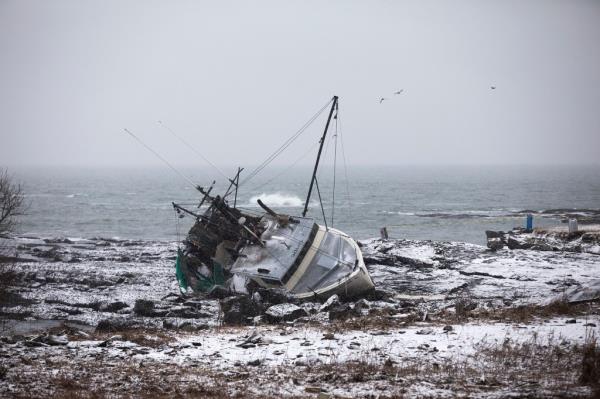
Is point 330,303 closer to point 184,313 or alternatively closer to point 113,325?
point 184,313

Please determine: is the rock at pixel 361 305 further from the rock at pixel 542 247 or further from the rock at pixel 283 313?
the rock at pixel 542 247

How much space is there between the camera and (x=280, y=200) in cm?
10719

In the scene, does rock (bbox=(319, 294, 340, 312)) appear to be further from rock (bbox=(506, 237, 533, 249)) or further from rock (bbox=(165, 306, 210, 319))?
rock (bbox=(506, 237, 533, 249))

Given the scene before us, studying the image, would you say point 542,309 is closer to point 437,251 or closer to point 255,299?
point 255,299

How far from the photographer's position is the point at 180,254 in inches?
966

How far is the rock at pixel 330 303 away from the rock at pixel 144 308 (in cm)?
634

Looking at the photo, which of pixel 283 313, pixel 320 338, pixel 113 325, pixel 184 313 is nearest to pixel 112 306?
pixel 184 313

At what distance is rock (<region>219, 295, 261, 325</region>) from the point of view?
18.0 metres

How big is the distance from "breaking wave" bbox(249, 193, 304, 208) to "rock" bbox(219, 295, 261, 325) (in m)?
76.7

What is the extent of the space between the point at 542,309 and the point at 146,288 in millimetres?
17518

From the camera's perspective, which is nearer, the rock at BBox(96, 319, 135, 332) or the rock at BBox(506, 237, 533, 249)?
the rock at BBox(96, 319, 135, 332)

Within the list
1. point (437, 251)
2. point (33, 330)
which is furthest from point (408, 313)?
point (437, 251)

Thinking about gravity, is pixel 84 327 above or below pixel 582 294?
below

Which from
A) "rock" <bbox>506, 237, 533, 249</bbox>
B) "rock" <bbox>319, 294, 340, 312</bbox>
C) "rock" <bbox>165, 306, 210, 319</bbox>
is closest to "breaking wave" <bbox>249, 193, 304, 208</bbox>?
"rock" <bbox>506, 237, 533, 249</bbox>
